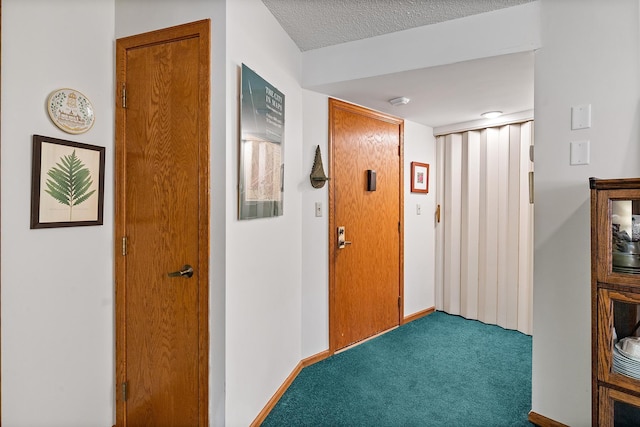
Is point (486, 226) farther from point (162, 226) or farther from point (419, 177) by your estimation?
point (162, 226)

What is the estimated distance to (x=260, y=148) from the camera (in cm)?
171

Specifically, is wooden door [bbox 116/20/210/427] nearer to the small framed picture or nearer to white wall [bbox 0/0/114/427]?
white wall [bbox 0/0/114/427]

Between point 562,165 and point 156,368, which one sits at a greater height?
point 562,165

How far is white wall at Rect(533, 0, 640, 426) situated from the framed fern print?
2.40 meters

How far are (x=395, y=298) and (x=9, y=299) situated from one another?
2794 millimetres

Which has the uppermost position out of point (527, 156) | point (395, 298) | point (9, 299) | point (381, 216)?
point (527, 156)

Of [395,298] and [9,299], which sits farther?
[395,298]

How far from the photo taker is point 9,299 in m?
1.25

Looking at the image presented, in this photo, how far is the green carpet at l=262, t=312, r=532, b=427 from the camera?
72.2 inches

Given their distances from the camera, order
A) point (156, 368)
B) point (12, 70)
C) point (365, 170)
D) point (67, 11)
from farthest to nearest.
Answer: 1. point (365, 170)
2. point (156, 368)
3. point (67, 11)
4. point (12, 70)

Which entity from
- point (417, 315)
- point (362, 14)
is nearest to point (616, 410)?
point (417, 315)

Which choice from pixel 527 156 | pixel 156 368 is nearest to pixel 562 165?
pixel 527 156

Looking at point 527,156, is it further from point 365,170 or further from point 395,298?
point 395,298

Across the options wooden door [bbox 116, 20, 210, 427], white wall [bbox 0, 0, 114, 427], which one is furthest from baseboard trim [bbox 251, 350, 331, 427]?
white wall [bbox 0, 0, 114, 427]
